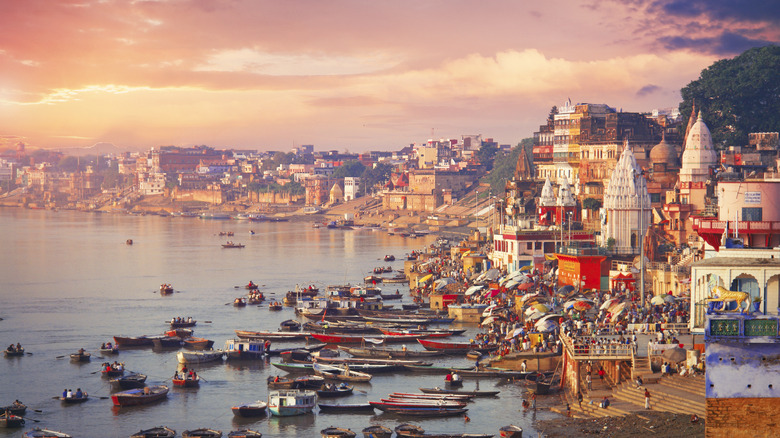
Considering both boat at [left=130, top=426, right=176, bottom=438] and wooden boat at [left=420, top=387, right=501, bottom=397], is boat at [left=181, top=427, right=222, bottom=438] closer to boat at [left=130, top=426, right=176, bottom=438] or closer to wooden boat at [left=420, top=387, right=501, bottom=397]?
boat at [left=130, top=426, right=176, bottom=438]

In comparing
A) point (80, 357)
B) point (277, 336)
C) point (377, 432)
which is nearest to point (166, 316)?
point (277, 336)

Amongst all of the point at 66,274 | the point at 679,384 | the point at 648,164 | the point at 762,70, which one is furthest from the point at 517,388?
the point at 66,274

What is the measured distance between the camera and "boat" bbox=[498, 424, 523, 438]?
25.3m

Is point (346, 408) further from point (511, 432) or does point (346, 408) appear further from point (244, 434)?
point (511, 432)

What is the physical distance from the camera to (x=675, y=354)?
2403 cm

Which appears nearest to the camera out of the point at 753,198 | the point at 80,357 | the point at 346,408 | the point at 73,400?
the point at 753,198

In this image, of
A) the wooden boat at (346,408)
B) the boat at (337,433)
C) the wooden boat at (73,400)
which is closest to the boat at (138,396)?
the wooden boat at (73,400)

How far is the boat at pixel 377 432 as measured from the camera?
2622cm

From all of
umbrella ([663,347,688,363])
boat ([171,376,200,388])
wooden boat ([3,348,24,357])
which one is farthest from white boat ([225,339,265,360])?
umbrella ([663,347,688,363])

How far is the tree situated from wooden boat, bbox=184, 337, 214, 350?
37.0 meters

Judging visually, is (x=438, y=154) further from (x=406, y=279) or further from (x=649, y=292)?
(x=649, y=292)

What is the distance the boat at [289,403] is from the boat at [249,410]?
10.2 inches

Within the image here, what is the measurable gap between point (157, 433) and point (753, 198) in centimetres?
1556

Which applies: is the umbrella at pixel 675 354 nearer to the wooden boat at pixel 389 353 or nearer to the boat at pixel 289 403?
the boat at pixel 289 403
